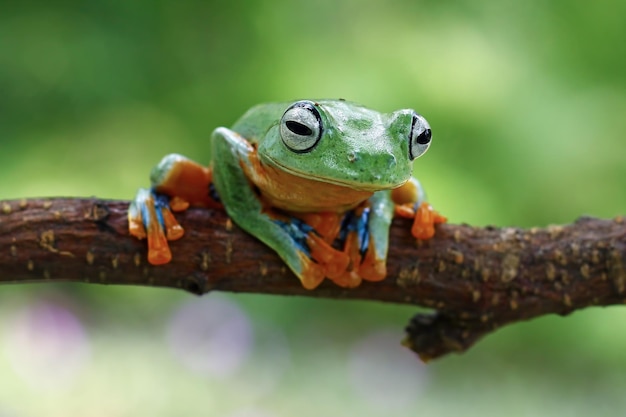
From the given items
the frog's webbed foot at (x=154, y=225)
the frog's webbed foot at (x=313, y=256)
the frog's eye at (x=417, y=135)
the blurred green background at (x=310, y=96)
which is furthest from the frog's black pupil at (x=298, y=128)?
the blurred green background at (x=310, y=96)

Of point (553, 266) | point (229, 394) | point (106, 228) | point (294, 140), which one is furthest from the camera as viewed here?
point (229, 394)

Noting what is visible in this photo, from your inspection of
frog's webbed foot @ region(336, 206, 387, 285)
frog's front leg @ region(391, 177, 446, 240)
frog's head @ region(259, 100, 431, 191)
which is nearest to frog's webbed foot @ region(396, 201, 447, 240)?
frog's front leg @ region(391, 177, 446, 240)

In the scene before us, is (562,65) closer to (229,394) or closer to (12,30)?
(229,394)

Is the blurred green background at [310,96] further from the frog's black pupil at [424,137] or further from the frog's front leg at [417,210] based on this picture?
the frog's black pupil at [424,137]

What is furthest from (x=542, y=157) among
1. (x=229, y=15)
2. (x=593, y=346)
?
(x=229, y=15)

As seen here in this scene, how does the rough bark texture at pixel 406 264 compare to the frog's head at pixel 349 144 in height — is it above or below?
below

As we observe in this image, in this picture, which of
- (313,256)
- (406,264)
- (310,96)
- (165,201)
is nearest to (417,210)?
(406,264)
